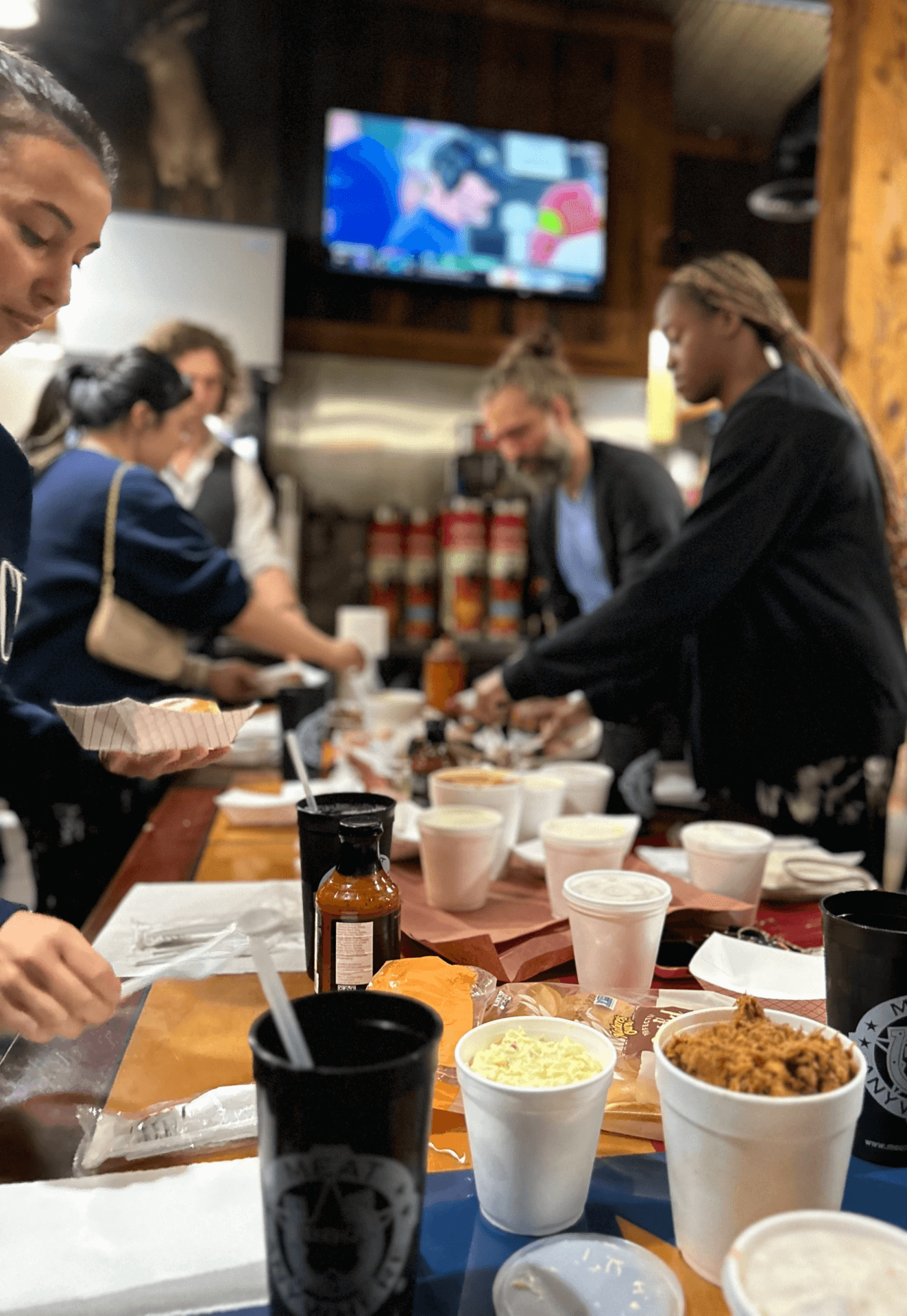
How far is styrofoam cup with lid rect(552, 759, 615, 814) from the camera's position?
1689mm

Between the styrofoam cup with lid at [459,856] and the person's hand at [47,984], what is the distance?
0.55 meters

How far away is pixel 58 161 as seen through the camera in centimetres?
97

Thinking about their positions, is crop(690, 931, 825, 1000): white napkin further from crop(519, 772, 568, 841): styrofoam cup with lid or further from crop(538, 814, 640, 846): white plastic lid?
crop(519, 772, 568, 841): styrofoam cup with lid

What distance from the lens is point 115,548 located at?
214 cm

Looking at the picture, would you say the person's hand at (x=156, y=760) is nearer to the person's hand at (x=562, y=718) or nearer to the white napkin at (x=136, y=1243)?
the white napkin at (x=136, y=1243)

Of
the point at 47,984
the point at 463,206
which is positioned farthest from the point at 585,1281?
the point at 463,206

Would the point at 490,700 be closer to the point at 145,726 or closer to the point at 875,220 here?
the point at 145,726

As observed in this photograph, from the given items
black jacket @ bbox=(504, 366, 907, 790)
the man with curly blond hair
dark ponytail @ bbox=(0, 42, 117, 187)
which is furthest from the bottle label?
the man with curly blond hair

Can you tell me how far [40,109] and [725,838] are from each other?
3.77 ft

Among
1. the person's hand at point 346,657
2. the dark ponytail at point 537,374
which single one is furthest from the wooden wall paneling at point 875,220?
the person's hand at point 346,657

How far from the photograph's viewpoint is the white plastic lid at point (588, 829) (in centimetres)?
117

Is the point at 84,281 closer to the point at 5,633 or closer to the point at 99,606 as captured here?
the point at 99,606

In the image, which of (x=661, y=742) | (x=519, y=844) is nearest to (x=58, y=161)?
(x=519, y=844)

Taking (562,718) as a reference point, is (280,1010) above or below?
above
